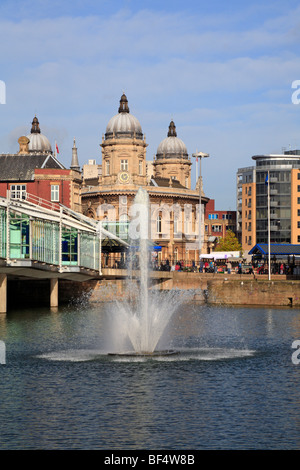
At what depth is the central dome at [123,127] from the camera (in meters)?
172

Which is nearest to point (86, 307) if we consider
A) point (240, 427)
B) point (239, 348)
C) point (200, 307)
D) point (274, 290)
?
point (200, 307)

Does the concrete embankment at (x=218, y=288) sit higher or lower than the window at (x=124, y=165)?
lower

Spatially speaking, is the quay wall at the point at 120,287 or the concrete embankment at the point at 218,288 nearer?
the concrete embankment at the point at 218,288

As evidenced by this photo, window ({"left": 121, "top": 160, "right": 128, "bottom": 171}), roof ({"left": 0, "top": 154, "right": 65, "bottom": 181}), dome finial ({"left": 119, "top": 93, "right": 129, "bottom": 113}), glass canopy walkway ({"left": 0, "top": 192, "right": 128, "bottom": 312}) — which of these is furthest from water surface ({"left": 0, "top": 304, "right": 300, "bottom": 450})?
dome finial ({"left": 119, "top": 93, "right": 129, "bottom": 113})

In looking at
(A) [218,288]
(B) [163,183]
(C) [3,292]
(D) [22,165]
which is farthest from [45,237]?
(B) [163,183]

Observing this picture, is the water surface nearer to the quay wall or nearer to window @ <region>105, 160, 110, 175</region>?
the quay wall

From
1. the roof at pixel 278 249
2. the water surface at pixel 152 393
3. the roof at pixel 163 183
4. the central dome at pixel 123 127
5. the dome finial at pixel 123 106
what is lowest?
the water surface at pixel 152 393

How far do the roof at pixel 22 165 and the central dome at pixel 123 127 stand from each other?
138 feet

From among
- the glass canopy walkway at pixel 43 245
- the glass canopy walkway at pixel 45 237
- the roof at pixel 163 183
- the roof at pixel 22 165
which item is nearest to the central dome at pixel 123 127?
the roof at pixel 163 183

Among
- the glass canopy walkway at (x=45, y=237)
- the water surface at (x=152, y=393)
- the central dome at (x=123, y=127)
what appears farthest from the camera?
the central dome at (x=123, y=127)

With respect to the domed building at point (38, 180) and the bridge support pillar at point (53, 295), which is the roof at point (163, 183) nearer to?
the domed building at point (38, 180)

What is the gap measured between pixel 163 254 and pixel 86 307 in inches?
2878
